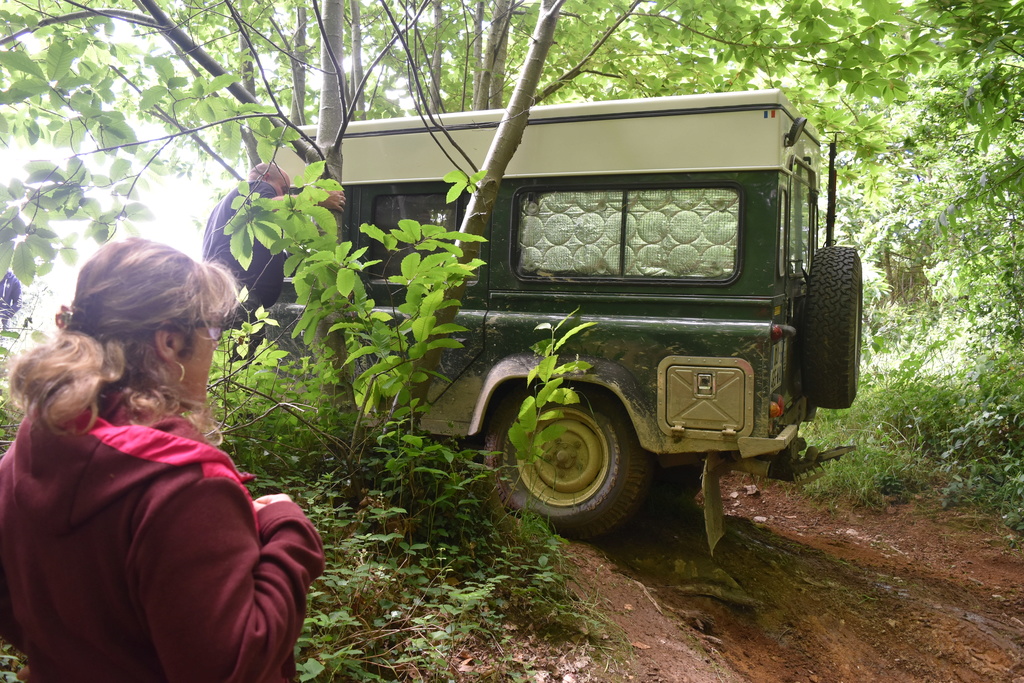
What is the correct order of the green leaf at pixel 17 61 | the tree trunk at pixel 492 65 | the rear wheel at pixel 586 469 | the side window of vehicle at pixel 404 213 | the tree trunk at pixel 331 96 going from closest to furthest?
the green leaf at pixel 17 61, the tree trunk at pixel 331 96, the rear wheel at pixel 586 469, the side window of vehicle at pixel 404 213, the tree trunk at pixel 492 65

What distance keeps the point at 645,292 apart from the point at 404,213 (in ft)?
5.94

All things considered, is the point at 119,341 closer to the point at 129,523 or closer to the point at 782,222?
the point at 129,523

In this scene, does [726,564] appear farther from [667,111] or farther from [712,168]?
[667,111]

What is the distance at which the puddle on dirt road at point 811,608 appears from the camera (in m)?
4.07

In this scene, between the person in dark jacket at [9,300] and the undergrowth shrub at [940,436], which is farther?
the undergrowth shrub at [940,436]

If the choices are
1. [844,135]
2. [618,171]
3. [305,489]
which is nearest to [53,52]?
[305,489]

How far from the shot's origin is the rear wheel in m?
5.01

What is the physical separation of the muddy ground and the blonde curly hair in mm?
2363

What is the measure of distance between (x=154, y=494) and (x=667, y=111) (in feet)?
14.2

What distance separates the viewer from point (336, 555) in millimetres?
3211

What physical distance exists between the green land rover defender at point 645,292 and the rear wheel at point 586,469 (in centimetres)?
1

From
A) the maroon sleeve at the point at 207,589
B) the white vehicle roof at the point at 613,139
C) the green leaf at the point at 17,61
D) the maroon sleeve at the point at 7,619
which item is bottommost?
the maroon sleeve at the point at 7,619

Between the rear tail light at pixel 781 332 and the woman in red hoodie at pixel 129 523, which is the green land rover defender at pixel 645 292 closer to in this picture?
the rear tail light at pixel 781 332

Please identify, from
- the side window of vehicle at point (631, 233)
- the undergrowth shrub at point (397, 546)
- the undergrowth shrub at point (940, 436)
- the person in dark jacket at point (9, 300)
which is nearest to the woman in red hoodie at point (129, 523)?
the undergrowth shrub at point (397, 546)
